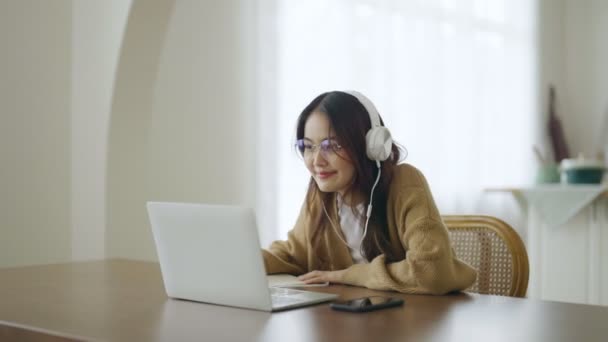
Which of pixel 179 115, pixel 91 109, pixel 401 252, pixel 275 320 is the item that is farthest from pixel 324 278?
pixel 179 115

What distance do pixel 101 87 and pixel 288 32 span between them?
1.01m

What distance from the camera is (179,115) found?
299cm

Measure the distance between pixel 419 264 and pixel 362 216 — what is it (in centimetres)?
26

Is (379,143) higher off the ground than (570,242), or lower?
higher

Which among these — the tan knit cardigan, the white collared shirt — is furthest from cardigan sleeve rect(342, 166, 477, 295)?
the white collared shirt

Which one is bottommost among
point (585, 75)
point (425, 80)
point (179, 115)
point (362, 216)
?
point (362, 216)

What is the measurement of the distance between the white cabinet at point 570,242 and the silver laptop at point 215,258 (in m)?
2.28

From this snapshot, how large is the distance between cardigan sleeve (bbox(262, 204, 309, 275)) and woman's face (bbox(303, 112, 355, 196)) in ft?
0.63

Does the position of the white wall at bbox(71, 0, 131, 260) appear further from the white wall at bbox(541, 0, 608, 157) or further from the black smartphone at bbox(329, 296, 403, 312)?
the white wall at bbox(541, 0, 608, 157)

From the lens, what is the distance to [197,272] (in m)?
1.14

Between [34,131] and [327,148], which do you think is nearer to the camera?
[327,148]

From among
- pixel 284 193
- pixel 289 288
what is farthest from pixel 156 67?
pixel 289 288

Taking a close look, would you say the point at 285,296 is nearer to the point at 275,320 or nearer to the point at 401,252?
the point at 275,320

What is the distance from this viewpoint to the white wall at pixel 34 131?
93.2 inches
